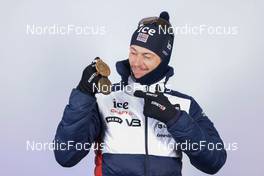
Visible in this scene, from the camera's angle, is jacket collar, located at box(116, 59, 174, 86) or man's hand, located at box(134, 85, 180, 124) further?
jacket collar, located at box(116, 59, 174, 86)

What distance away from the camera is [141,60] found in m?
1.74

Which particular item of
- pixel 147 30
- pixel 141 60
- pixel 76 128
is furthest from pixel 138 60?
pixel 76 128

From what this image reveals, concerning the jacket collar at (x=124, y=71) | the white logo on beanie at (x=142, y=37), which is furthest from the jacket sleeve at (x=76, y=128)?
the white logo on beanie at (x=142, y=37)

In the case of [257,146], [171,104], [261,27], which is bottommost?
[257,146]

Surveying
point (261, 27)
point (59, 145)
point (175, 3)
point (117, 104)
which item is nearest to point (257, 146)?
point (261, 27)

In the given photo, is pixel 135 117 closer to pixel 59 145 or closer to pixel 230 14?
pixel 59 145

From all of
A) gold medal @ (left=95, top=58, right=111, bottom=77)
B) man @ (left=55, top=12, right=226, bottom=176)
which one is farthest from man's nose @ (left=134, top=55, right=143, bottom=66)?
gold medal @ (left=95, top=58, right=111, bottom=77)

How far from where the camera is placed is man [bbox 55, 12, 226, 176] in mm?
1633

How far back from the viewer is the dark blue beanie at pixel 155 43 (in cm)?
176

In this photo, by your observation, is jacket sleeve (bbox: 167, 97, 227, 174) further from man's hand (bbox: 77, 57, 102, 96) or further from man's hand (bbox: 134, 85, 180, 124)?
man's hand (bbox: 77, 57, 102, 96)

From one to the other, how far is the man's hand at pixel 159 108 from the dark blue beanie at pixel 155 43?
3.7 inches

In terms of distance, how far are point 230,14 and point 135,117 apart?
0.70m

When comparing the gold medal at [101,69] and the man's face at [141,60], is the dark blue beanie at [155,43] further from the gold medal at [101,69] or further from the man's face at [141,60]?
the gold medal at [101,69]

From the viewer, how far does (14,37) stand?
2.18m
